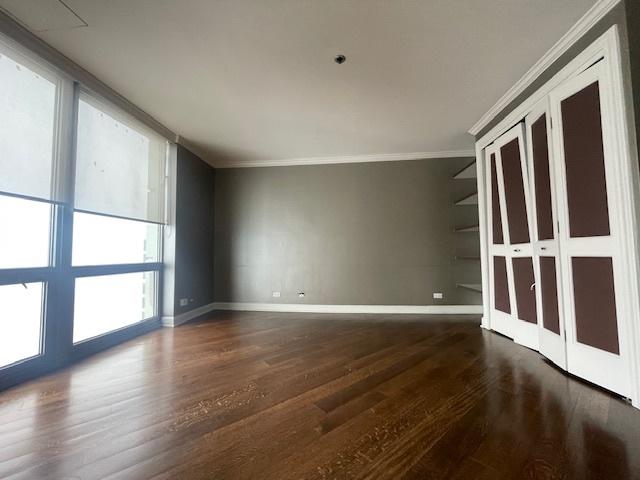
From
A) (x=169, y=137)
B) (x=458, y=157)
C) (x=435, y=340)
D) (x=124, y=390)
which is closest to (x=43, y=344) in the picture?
(x=124, y=390)

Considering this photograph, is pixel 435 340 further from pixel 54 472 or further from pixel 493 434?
pixel 54 472

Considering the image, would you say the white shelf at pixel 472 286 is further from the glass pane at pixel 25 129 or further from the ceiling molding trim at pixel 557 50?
the glass pane at pixel 25 129

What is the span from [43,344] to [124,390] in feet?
3.42

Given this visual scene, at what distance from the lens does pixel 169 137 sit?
3.61m

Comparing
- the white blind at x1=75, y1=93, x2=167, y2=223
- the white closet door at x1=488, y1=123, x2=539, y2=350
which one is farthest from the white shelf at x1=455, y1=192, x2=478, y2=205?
the white blind at x1=75, y1=93, x2=167, y2=223

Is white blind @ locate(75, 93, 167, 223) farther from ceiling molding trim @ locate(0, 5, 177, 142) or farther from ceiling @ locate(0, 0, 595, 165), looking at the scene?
ceiling @ locate(0, 0, 595, 165)

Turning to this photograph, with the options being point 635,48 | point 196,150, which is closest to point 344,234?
point 196,150

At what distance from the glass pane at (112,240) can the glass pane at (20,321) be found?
1.45 ft

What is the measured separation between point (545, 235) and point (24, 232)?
455 centimetres

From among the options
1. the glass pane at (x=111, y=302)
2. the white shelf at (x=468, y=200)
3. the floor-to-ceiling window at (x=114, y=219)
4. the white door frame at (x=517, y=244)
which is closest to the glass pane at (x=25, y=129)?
the floor-to-ceiling window at (x=114, y=219)

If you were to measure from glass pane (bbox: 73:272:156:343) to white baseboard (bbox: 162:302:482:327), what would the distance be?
0.55 m

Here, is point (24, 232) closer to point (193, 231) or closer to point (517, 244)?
point (193, 231)

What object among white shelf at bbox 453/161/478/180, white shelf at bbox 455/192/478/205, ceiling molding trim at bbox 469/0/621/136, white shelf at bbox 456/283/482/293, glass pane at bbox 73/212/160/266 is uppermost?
ceiling molding trim at bbox 469/0/621/136

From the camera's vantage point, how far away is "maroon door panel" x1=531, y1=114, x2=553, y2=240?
2328mm
